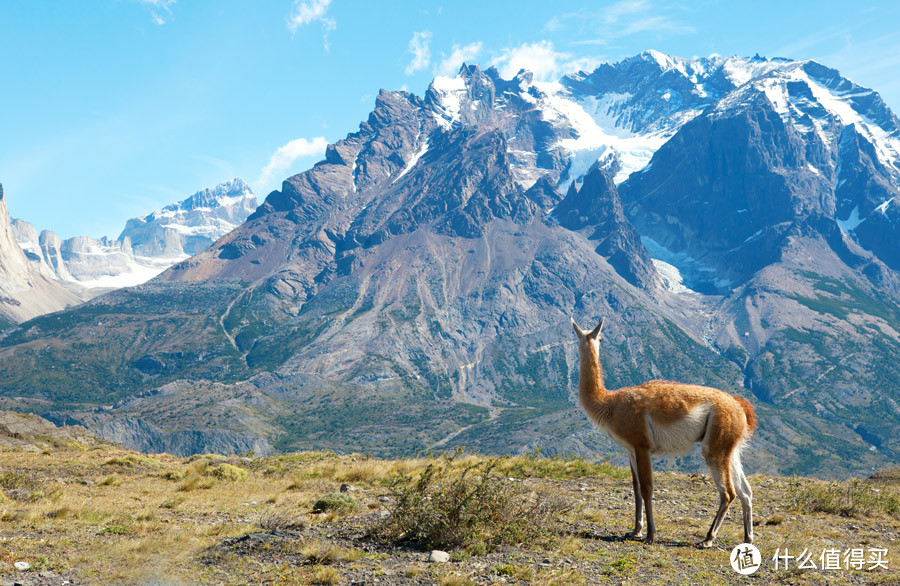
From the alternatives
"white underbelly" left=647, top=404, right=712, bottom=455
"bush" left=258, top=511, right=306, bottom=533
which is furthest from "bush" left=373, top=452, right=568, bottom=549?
"white underbelly" left=647, top=404, right=712, bottom=455

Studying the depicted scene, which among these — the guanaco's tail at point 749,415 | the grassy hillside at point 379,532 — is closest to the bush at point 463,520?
the grassy hillside at point 379,532

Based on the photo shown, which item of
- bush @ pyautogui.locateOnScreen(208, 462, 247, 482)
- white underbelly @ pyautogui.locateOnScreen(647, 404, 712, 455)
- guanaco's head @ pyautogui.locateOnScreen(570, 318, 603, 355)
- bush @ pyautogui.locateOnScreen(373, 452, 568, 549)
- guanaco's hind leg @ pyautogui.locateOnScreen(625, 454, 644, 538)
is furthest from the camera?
bush @ pyautogui.locateOnScreen(208, 462, 247, 482)

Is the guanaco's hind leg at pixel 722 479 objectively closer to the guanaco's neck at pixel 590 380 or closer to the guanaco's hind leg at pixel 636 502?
the guanaco's hind leg at pixel 636 502

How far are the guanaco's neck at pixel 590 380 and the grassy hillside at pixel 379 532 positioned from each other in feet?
9.49

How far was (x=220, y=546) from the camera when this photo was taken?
12773 mm

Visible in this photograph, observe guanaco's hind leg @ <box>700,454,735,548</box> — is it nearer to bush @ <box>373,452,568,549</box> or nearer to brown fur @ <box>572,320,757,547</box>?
brown fur @ <box>572,320,757,547</box>

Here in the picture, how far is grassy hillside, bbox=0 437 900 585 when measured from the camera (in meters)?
11.6

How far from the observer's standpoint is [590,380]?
15094mm

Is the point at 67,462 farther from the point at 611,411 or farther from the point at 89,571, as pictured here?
the point at 611,411

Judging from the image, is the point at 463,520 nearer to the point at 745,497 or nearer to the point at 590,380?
the point at 590,380

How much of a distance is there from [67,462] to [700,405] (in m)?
24.3

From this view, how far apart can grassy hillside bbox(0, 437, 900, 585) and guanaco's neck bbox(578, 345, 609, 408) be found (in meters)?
2.89

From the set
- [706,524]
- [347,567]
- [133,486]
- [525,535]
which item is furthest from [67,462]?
[706,524]

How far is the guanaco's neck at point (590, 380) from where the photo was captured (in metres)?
15.0
